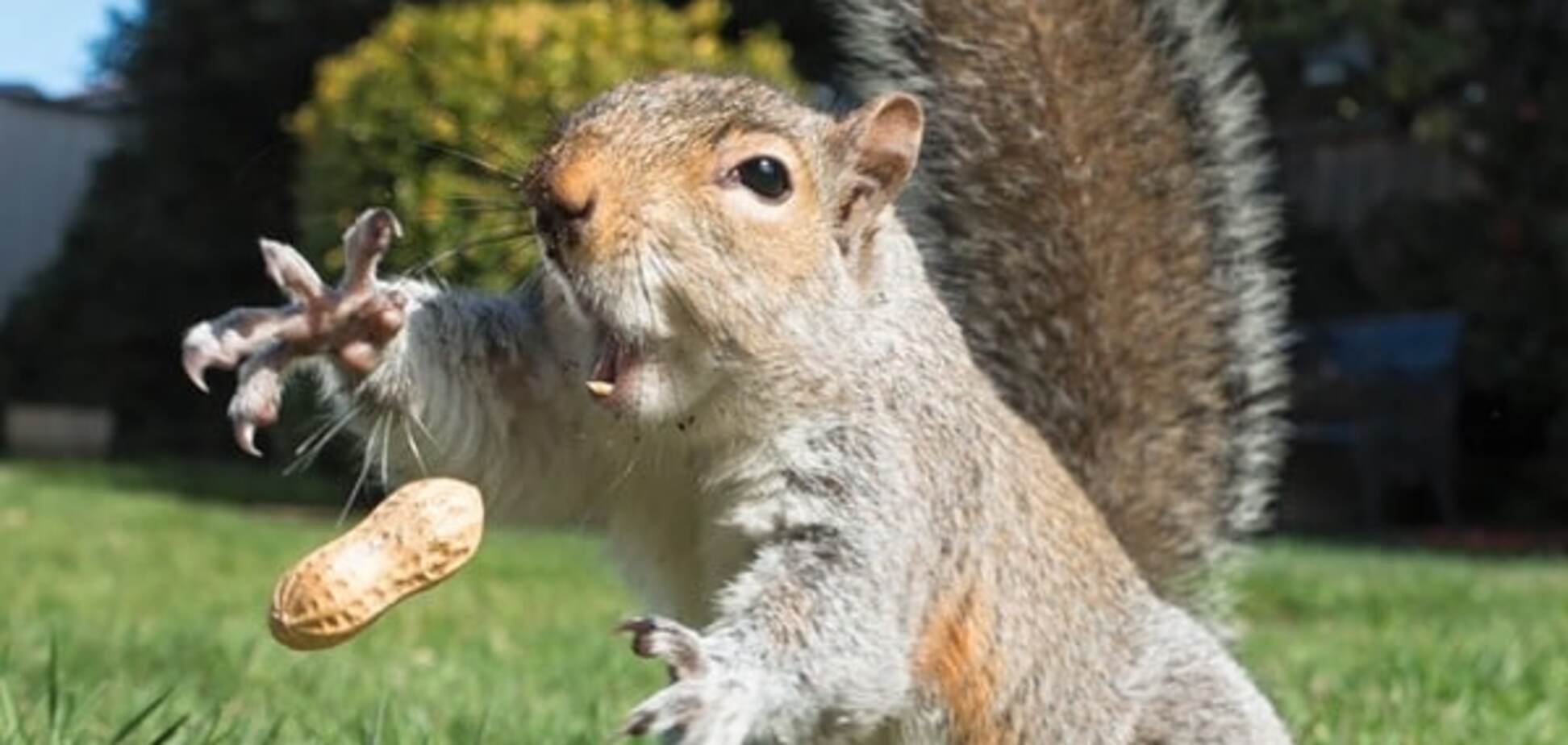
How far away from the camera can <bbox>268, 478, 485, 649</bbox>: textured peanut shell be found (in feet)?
4.93

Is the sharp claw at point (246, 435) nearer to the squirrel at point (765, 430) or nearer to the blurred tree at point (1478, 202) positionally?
the squirrel at point (765, 430)

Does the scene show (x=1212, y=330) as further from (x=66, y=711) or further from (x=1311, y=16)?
(x=1311, y=16)

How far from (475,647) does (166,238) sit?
8419 mm

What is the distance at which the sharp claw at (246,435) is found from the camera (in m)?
1.48

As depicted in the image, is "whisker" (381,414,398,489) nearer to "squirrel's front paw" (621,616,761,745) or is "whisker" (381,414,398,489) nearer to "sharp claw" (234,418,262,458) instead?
"sharp claw" (234,418,262,458)

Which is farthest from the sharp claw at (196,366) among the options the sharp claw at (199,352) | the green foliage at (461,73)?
the green foliage at (461,73)

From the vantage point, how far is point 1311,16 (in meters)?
8.69

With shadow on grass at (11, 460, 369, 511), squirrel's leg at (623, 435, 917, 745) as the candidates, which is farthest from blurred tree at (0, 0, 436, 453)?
squirrel's leg at (623, 435, 917, 745)

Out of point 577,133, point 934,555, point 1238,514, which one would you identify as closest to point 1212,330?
point 1238,514

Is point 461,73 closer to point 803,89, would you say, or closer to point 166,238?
point 803,89

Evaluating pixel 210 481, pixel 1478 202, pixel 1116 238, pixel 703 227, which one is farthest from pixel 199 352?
pixel 1478 202

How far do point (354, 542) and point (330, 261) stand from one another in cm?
436

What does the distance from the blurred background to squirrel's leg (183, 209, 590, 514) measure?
74cm

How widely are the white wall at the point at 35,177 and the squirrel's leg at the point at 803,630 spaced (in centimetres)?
1190
